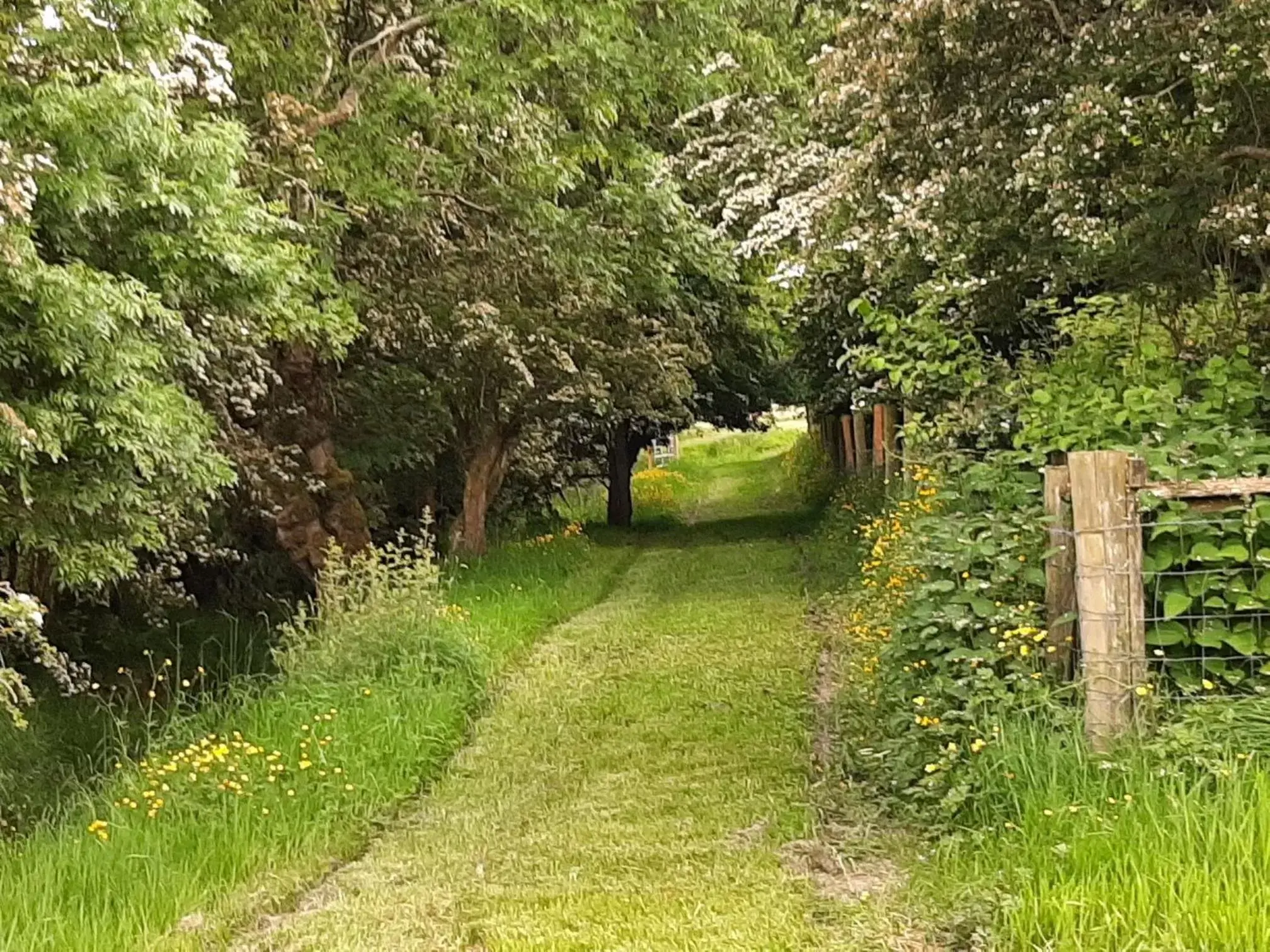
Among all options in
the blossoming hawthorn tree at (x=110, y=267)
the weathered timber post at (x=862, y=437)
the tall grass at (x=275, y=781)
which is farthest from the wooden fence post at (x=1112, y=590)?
the weathered timber post at (x=862, y=437)

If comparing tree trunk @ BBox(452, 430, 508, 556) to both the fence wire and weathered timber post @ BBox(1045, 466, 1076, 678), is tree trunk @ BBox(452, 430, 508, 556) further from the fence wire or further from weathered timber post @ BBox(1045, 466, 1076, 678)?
the fence wire

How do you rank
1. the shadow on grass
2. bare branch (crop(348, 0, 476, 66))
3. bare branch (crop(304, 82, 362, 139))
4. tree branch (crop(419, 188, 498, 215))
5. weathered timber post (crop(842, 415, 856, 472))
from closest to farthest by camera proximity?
bare branch (crop(304, 82, 362, 139))
bare branch (crop(348, 0, 476, 66))
tree branch (crop(419, 188, 498, 215))
the shadow on grass
weathered timber post (crop(842, 415, 856, 472))

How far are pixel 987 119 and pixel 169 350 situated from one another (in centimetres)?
472

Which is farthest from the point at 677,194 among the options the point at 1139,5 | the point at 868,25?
the point at 1139,5

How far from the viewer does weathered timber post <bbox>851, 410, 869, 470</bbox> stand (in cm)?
1891

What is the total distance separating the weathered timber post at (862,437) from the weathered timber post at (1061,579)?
13.6m

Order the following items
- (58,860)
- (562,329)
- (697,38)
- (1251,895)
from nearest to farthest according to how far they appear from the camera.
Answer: (1251,895) → (58,860) → (697,38) → (562,329)

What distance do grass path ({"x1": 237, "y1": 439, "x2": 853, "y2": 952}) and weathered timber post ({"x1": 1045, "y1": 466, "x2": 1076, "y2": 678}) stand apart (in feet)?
4.37

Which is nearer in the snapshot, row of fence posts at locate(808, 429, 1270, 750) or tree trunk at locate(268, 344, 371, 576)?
row of fence posts at locate(808, 429, 1270, 750)

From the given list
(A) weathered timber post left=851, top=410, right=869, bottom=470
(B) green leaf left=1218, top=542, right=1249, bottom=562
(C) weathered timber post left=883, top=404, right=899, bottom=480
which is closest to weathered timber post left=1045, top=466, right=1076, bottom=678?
(B) green leaf left=1218, top=542, right=1249, bottom=562

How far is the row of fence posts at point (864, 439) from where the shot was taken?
14.2 metres

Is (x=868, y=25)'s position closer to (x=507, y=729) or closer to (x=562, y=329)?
(x=507, y=729)

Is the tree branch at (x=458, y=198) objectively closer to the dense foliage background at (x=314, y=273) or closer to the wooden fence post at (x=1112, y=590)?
the dense foliage background at (x=314, y=273)

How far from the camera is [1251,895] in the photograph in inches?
142
